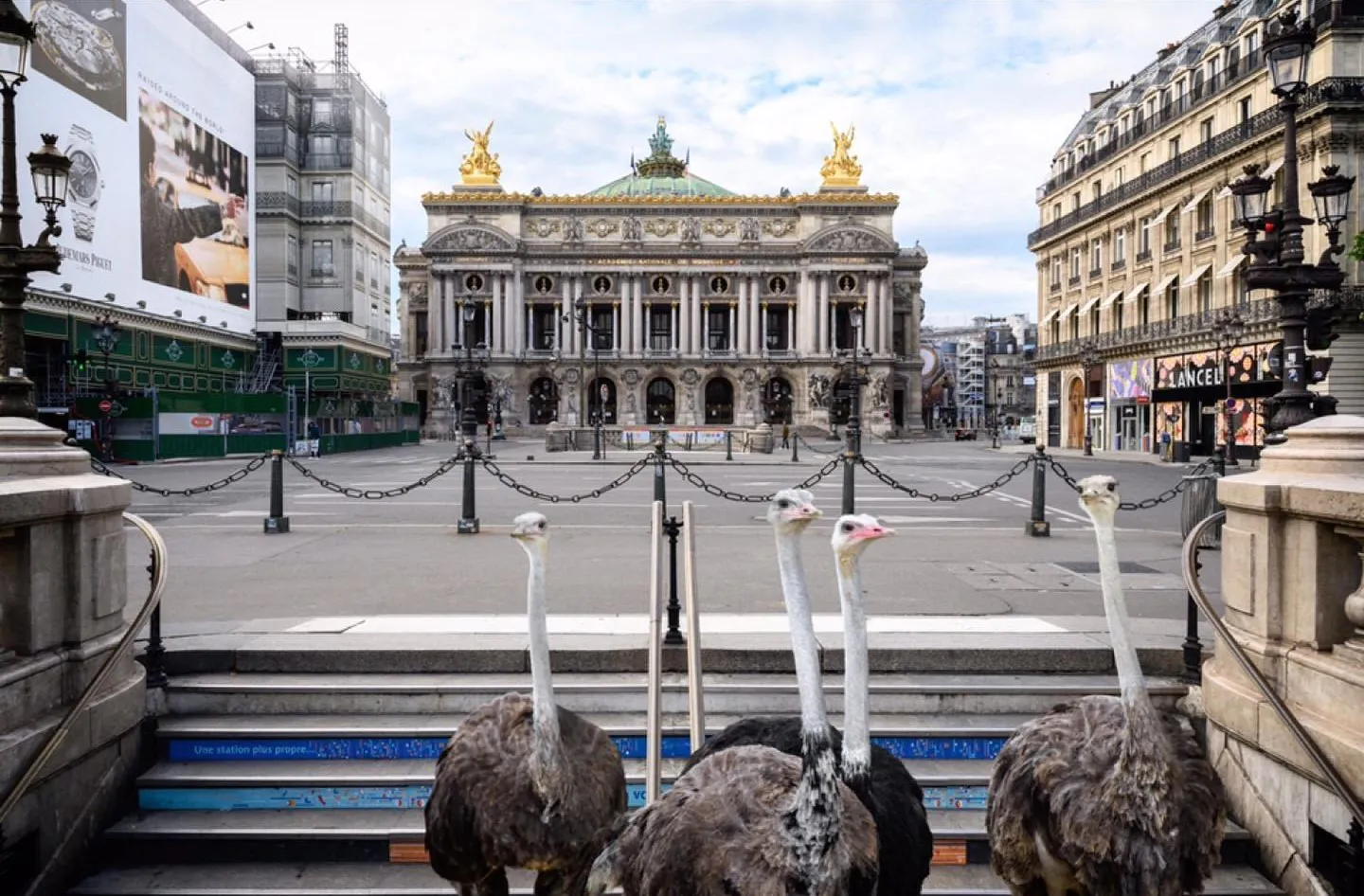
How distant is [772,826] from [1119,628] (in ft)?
5.87

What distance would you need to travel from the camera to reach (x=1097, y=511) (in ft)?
13.2

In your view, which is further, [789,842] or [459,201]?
[459,201]

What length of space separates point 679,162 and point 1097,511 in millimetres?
92901

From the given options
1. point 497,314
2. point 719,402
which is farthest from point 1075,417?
point 497,314

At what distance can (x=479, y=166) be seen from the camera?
79188 mm

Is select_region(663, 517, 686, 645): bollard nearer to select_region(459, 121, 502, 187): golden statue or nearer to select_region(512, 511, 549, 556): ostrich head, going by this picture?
select_region(512, 511, 549, 556): ostrich head

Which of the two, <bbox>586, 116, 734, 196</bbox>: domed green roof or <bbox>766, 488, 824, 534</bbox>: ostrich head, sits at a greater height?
<bbox>586, 116, 734, 196</bbox>: domed green roof

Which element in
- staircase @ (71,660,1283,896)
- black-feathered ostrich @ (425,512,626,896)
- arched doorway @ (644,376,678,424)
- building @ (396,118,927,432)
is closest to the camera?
A: black-feathered ostrich @ (425,512,626,896)

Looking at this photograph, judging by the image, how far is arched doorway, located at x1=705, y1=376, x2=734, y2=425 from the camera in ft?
262

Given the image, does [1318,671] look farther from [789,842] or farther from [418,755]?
[418,755]

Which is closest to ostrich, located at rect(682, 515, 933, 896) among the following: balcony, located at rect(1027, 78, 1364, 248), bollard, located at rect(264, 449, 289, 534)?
bollard, located at rect(264, 449, 289, 534)

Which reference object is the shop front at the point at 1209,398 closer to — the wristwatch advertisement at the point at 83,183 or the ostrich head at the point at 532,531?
Result: the ostrich head at the point at 532,531

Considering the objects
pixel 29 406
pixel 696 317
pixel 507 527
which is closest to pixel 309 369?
pixel 696 317

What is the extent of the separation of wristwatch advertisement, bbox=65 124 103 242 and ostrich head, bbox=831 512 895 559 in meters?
36.7
